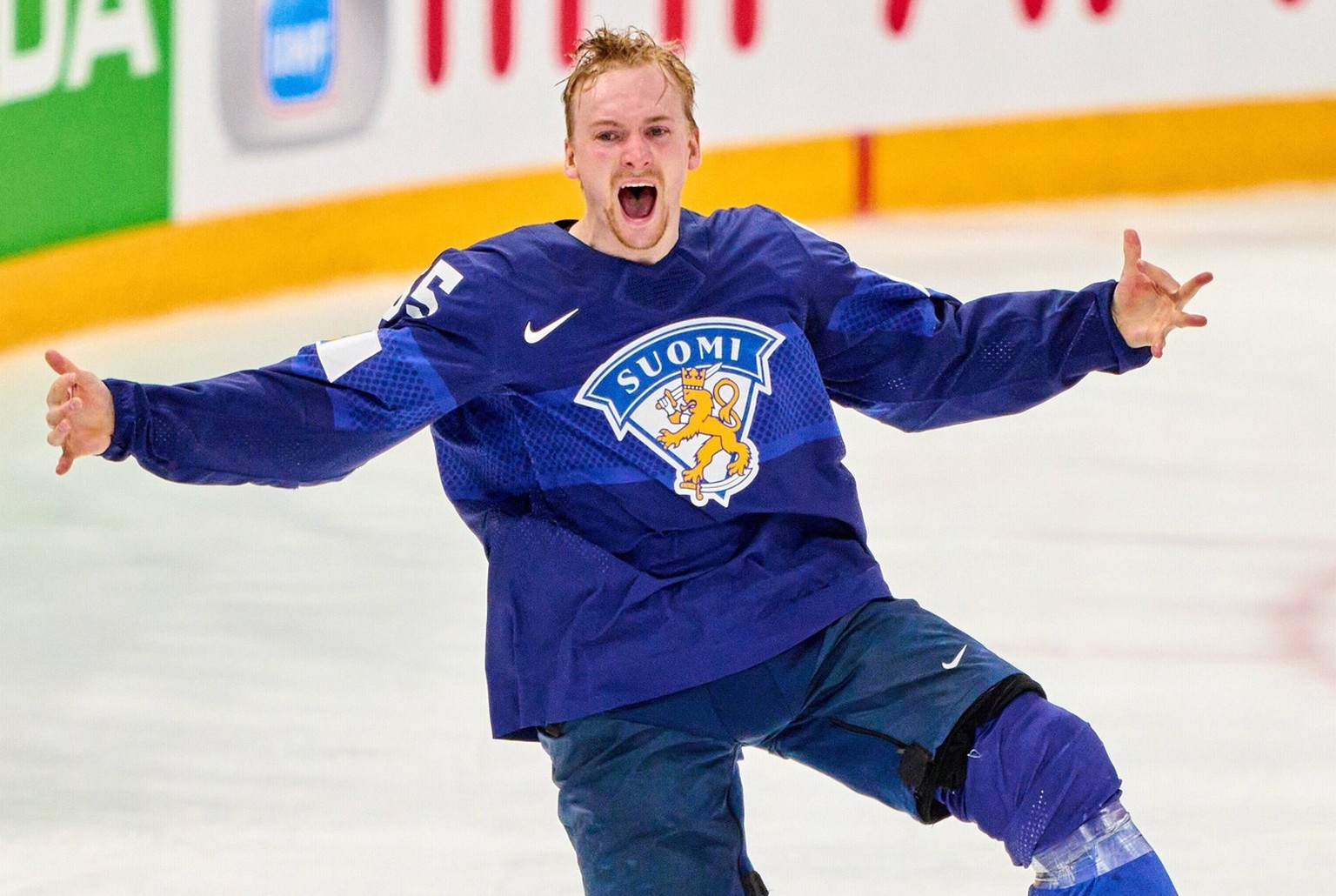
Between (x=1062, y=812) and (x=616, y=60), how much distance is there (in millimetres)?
1008

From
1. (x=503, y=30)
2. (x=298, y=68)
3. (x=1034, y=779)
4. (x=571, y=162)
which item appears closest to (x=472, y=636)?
(x=571, y=162)

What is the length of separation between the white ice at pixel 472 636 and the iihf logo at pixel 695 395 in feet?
2.56

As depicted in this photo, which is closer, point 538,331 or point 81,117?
point 538,331

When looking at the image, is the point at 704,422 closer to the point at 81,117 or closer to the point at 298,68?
the point at 81,117

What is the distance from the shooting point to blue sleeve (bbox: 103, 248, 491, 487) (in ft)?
8.48

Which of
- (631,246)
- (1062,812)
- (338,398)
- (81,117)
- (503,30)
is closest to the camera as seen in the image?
(1062,812)

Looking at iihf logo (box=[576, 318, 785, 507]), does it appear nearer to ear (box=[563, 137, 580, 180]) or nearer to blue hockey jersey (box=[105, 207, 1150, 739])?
blue hockey jersey (box=[105, 207, 1150, 739])

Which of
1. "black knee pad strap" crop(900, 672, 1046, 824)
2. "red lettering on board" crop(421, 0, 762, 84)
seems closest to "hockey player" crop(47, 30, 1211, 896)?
"black knee pad strap" crop(900, 672, 1046, 824)

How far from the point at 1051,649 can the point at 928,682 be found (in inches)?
64.1

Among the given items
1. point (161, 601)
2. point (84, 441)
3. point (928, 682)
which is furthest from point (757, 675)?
point (161, 601)

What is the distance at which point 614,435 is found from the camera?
271 cm

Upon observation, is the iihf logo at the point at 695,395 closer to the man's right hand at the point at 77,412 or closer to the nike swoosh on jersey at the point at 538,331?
the nike swoosh on jersey at the point at 538,331

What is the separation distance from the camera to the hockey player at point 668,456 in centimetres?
258

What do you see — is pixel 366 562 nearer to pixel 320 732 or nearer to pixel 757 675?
pixel 320 732
